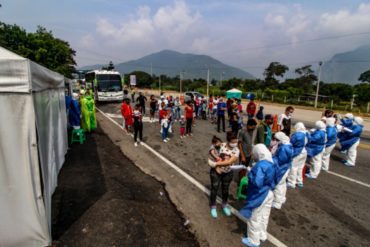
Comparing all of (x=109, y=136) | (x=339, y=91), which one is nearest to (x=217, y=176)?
(x=109, y=136)

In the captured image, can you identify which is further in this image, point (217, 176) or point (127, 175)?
point (127, 175)

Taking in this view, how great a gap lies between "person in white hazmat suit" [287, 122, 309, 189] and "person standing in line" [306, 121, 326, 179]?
667 mm

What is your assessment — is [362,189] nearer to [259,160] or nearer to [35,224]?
[259,160]

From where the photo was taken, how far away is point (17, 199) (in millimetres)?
3232

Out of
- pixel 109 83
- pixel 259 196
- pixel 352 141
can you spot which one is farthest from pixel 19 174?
pixel 109 83

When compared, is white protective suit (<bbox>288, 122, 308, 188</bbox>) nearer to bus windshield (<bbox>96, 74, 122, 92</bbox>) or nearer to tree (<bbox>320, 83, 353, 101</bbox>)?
bus windshield (<bbox>96, 74, 122, 92</bbox>)

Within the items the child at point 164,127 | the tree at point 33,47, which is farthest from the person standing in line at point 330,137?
the tree at point 33,47

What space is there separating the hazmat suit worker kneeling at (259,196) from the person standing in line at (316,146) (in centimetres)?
334

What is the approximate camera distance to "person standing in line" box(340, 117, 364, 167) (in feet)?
25.3

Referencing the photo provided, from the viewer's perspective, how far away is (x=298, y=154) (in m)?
5.70

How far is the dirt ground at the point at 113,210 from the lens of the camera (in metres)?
3.79

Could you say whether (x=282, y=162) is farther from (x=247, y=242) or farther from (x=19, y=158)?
(x=19, y=158)

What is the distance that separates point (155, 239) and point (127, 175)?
2.79m

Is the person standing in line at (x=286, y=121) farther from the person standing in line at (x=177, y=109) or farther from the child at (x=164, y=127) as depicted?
the person standing in line at (x=177, y=109)
